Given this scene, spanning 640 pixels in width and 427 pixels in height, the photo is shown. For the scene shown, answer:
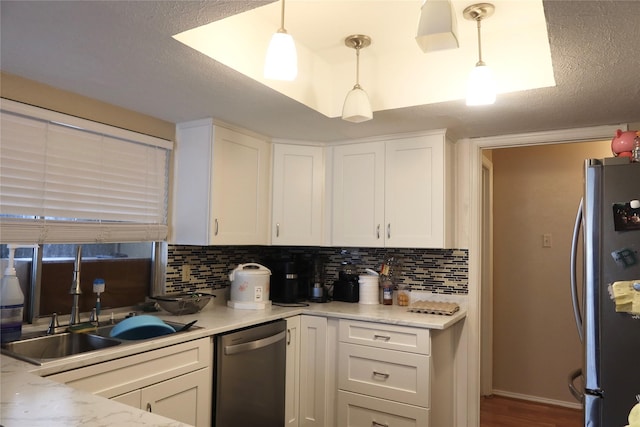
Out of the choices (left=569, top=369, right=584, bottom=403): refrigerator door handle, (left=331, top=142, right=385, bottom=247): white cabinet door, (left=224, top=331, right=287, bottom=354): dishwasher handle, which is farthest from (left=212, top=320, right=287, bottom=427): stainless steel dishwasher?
(left=569, top=369, right=584, bottom=403): refrigerator door handle

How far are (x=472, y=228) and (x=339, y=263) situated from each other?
1.01 meters

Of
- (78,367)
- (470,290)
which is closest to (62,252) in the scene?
(78,367)

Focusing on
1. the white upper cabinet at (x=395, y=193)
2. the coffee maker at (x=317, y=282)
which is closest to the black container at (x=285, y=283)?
the coffee maker at (x=317, y=282)

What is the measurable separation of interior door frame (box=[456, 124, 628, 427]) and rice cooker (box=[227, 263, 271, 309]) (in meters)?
1.31

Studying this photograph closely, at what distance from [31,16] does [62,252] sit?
46.9 inches

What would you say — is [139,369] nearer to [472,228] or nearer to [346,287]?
[346,287]

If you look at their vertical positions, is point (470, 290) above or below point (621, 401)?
above

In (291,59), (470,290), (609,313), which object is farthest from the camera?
(470,290)

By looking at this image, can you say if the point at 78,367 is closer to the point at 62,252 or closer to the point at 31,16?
the point at 62,252

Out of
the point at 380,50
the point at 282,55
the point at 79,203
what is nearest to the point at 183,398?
the point at 79,203

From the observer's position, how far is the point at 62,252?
2207 mm

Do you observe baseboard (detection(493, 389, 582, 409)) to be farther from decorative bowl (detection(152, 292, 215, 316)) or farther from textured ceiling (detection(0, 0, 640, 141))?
decorative bowl (detection(152, 292, 215, 316))

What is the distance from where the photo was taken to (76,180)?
220cm

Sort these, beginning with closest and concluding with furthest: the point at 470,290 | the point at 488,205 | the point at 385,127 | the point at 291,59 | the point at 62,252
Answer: the point at 291,59 < the point at 62,252 < the point at 385,127 < the point at 470,290 < the point at 488,205
